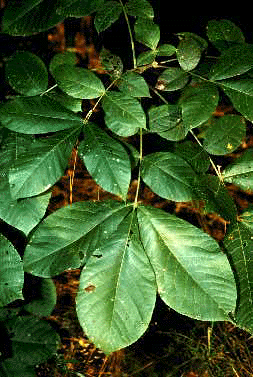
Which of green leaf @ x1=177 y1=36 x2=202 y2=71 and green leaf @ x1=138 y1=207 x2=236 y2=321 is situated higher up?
green leaf @ x1=177 y1=36 x2=202 y2=71

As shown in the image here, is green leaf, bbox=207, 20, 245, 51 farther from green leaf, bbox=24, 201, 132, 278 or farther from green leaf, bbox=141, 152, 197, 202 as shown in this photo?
green leaf, bbox=24, 201, 132, 278

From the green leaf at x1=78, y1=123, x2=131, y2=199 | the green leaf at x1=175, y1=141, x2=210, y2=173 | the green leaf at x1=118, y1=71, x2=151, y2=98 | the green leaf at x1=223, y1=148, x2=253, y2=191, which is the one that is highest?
the green leaf at x1=118, y1=71, x2=151, y2=98

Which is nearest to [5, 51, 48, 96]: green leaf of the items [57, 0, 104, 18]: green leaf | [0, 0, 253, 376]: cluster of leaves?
[0, 0, 253, 376]: cluster of leaves

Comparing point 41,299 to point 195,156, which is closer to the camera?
point 195,156

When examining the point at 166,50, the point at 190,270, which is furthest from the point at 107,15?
the point at 190,270

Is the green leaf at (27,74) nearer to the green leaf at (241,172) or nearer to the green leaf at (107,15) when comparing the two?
the green leaf at (107,15)

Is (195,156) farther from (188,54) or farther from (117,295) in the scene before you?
(117,295)
